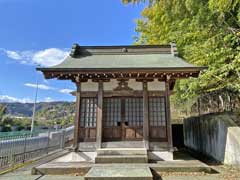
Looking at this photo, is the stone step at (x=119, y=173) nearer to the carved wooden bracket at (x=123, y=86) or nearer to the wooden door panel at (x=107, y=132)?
the wooden door panel at (x=107, y=132)

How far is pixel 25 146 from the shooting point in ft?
25.4

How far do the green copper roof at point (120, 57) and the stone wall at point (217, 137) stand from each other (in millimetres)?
2657

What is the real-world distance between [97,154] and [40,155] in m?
3.91

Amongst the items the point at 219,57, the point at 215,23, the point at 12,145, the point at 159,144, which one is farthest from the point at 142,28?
the point at 12,145

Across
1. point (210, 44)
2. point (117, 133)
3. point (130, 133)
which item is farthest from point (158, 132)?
point (210, 44)

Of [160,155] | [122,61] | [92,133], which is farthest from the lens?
[122,61]

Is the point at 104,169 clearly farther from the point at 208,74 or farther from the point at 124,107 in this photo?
the point at 208,74

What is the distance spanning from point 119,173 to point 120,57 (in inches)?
203

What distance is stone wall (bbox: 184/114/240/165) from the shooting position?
20.7ft

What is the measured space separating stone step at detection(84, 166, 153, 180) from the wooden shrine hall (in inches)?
61.5

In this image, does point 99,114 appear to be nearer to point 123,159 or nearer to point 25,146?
point 123,159

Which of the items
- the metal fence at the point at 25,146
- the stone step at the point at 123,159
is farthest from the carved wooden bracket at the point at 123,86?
the metal fence at the point at 25,146

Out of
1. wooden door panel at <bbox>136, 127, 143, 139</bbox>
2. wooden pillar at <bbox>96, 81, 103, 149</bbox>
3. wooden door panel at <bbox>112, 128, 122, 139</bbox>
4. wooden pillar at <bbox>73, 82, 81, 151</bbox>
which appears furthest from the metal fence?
wooden door panel at <bbox>136, 127, 143, 139</bbox>

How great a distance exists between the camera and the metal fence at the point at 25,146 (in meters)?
6.65
